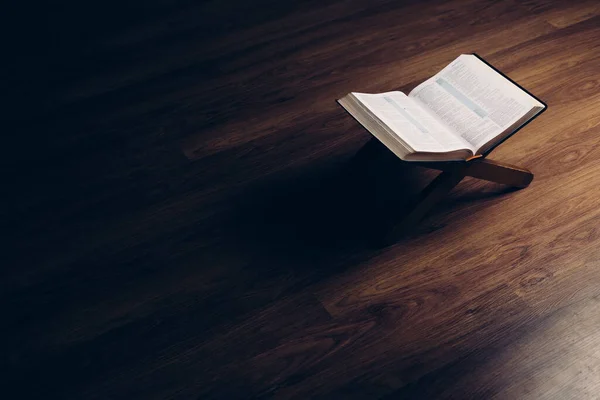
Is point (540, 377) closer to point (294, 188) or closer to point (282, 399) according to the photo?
point (282, 399)

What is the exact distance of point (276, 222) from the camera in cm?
209

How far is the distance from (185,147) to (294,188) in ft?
1.41

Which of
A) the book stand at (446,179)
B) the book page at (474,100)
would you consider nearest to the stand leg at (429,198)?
the book stand at (446,179)

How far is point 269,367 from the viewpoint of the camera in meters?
1.74

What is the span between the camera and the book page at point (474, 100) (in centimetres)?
191

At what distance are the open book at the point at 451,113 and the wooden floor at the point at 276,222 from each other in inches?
12.4

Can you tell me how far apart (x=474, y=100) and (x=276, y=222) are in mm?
689

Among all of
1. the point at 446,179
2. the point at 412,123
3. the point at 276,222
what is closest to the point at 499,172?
the point at 446,179

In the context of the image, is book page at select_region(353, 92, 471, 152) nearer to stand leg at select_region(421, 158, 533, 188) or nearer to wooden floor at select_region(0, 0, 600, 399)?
stand leg at select_region(421, 158, 533, 188)

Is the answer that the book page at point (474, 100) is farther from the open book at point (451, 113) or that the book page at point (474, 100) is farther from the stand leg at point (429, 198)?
the stand leg at point (429, 198)

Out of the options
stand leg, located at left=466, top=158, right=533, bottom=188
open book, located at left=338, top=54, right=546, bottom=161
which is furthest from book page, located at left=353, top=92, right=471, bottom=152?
stand leg, located at left=466, top=158, right=533, bottom=188

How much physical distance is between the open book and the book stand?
0.20 ft

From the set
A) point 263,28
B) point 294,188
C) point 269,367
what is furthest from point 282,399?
point 263,28

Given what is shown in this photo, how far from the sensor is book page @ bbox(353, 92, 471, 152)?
1815 mm
